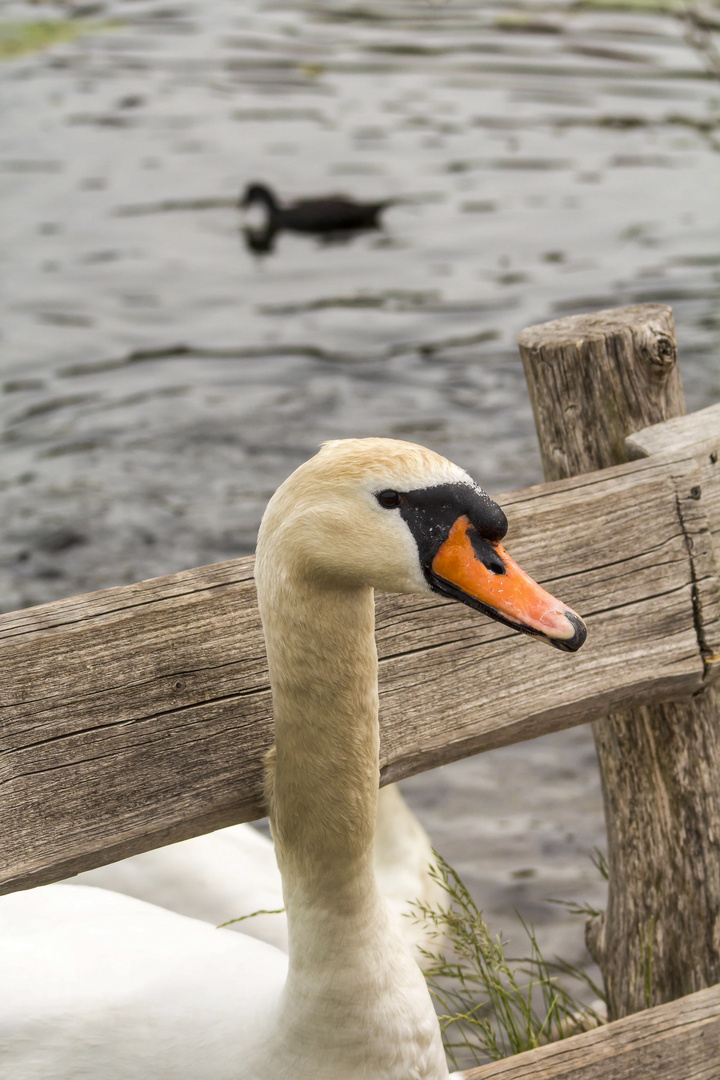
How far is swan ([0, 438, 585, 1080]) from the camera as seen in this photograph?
1410 millimetres

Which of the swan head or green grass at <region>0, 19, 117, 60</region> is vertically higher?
green grass at <region>0, 19, 117, 60</region>

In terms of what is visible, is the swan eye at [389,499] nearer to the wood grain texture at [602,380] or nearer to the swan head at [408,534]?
the swan head at [408,534]

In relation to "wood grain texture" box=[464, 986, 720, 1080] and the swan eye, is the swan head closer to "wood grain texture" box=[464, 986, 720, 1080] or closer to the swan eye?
the swan eye

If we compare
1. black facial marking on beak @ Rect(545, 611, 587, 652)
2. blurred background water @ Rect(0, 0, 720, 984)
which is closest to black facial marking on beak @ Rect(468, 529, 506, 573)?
black facial marking on beak @ Rect(545, 611, 587, 652)

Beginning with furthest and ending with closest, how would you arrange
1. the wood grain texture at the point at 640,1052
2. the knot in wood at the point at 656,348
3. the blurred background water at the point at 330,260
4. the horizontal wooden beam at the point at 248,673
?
1. the blurred background water at the point at 330,260
2. the knot in wood at the point at 656,348
3. the wood grain texture at the point at 640,1052
4. the horizontal wooden beam at the point at 248,673

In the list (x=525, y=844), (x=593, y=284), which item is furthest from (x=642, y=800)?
(x=593, y=284)

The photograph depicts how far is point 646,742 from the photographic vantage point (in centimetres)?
240

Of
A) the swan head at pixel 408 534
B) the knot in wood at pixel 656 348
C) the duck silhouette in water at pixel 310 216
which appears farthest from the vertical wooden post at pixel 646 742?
the duck silhouette in water at pixel 310 216

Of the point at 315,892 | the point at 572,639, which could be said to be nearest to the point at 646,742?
the point at 315,892

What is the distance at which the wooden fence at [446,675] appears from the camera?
167cm

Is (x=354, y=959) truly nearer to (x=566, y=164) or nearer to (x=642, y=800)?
(x=642, y=800)

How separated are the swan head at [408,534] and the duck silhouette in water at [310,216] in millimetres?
11106

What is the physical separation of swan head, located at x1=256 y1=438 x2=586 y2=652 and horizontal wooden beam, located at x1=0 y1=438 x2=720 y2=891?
1.18 feet

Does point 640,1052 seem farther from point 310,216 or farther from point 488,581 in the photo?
point 310,216
